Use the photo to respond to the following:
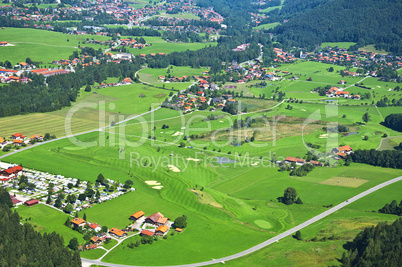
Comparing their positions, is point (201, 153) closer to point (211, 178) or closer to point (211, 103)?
point (211, 178)

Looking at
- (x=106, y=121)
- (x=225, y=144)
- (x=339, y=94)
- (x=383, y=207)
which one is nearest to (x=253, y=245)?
(x=383, y=207)

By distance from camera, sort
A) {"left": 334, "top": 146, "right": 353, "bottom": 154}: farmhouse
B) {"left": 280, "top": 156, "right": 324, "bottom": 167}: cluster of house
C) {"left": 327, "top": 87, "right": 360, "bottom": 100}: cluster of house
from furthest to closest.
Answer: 1. {"left": 327, "top": 87, "right": 360, "bottom": 100}: cluster of house
2. {"left": 334, "top": 146, "right": 353, "bottom": 154}: farmhouse
3. {"left": 280, "top": 156, "right": 324, "bottom": 167}: cluster of house

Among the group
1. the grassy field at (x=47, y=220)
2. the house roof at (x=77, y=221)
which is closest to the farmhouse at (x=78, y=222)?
the house roof at (x=77, y=221)

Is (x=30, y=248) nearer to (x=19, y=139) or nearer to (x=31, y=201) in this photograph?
(x=31, y=201)

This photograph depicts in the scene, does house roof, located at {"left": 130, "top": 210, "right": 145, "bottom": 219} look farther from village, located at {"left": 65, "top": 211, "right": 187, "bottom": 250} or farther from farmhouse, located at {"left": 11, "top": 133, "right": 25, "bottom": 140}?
farmhouse, located at {"left": 11, "top": 133, "right": 25, "bottom": 140}

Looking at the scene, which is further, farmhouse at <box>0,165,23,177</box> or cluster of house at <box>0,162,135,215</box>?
farmhouse at <box>0,165,23,177</box>

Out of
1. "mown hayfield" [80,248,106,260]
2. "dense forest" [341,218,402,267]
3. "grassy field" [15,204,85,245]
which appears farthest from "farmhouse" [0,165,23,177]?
"dense forest" [341,218,402,267]
